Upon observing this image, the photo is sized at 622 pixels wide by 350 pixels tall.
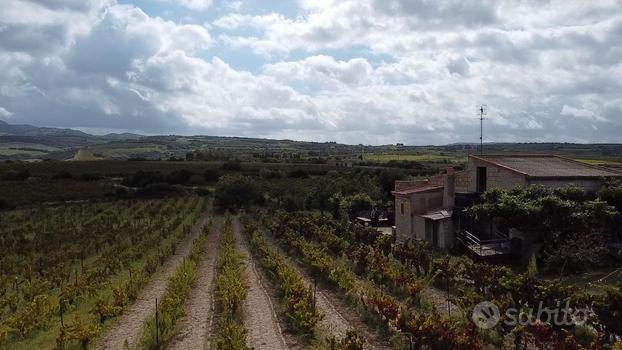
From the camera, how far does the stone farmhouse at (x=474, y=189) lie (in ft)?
79.2

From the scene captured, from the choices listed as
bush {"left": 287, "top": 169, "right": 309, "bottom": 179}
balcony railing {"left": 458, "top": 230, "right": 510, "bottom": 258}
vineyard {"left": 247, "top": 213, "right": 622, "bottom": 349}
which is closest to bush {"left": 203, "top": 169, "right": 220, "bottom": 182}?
bush {"left": 287, "top": 169, "right": 309, "bottom": 179}

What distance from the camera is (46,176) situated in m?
74.3

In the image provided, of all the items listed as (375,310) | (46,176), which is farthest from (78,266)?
(46,176)

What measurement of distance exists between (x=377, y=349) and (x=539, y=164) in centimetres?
1910

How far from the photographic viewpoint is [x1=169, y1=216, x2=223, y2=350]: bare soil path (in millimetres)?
13078

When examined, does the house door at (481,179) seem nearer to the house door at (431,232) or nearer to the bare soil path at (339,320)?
the house door at (431,232)

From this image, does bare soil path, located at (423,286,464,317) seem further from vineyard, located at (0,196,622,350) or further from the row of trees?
the row of trees

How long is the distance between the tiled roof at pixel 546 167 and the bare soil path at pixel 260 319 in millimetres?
13319

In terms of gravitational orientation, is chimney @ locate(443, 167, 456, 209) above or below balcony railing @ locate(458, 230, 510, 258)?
above

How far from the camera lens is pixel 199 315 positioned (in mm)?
15438

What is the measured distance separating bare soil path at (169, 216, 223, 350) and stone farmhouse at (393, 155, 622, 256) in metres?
10.9

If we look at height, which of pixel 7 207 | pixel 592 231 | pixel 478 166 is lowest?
pixel 7 207

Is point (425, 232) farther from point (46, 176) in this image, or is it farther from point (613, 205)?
point (46, 176)

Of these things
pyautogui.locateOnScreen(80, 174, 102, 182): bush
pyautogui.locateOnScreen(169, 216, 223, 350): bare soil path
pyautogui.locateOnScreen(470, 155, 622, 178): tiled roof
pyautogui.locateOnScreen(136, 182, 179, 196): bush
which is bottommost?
pyautogui.locateOnScreen(136, 182, 179, 196): bush
